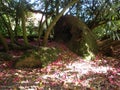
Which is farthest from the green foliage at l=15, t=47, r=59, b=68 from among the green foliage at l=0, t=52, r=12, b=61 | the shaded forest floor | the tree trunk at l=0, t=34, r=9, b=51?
the tree trunk at l=0, t=34, r=9, b=51

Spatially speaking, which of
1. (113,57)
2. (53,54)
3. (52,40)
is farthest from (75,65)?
(52,40)

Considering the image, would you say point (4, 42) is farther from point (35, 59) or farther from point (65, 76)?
point (65, 76)

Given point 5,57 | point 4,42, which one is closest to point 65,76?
point 5,57

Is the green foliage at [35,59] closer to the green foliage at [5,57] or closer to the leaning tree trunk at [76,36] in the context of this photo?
the green foliage at [5,57]

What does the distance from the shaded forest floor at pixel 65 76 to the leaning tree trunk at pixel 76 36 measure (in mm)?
825

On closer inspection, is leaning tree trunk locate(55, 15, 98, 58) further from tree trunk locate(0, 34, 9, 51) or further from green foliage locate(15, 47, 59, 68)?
tree trunk locate(0, 34, 9, 51)

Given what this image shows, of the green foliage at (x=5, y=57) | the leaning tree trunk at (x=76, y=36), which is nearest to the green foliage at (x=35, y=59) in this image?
the green foliage at (x=5, y=57)

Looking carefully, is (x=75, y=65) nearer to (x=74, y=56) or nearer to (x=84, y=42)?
(x=74, y=56)

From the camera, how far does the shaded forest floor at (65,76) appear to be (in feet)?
22.3

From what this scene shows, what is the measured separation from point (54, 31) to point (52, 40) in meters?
0.53

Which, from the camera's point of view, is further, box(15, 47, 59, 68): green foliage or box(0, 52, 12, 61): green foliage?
box(0, 52, 12, 61): green foliage

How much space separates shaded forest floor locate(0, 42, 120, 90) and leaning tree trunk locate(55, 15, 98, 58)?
83 cm

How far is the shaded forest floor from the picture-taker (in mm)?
6793

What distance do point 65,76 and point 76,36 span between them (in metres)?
3.48
